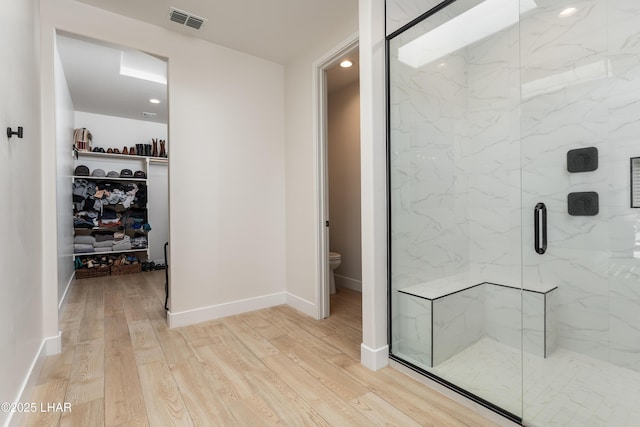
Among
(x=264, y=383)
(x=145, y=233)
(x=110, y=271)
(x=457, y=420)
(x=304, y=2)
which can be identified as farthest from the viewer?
(x=145, y=233)

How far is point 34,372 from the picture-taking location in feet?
5.95

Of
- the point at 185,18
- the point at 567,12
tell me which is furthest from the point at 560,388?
the point at 185,18

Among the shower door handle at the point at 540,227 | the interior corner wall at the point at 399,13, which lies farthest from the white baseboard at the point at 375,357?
the interior corner wall at the point at 399,13

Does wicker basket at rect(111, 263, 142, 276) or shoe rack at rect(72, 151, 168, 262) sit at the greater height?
shoe rack at rect(72, 151, 168, 262)

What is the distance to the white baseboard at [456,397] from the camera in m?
1.47

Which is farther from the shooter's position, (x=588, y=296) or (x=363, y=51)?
(x=363, y=51)

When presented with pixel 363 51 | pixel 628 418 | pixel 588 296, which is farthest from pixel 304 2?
pixel 628 418

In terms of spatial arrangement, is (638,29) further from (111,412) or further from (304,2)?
(111,412)

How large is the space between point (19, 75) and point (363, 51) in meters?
1.95

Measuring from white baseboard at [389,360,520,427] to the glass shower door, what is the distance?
45 millimetres

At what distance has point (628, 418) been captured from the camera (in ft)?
4.44

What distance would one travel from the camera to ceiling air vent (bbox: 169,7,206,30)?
242cm

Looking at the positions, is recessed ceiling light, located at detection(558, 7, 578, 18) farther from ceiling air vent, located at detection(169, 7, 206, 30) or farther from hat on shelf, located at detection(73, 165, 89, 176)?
hat on shelf, located at detection(73, 165, 89, 176)

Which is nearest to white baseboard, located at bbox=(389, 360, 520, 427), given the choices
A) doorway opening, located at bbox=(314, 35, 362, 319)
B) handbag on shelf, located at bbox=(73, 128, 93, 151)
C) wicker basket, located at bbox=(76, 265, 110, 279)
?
doorway opening, located at bbox=(314, 35, 362, 319)
